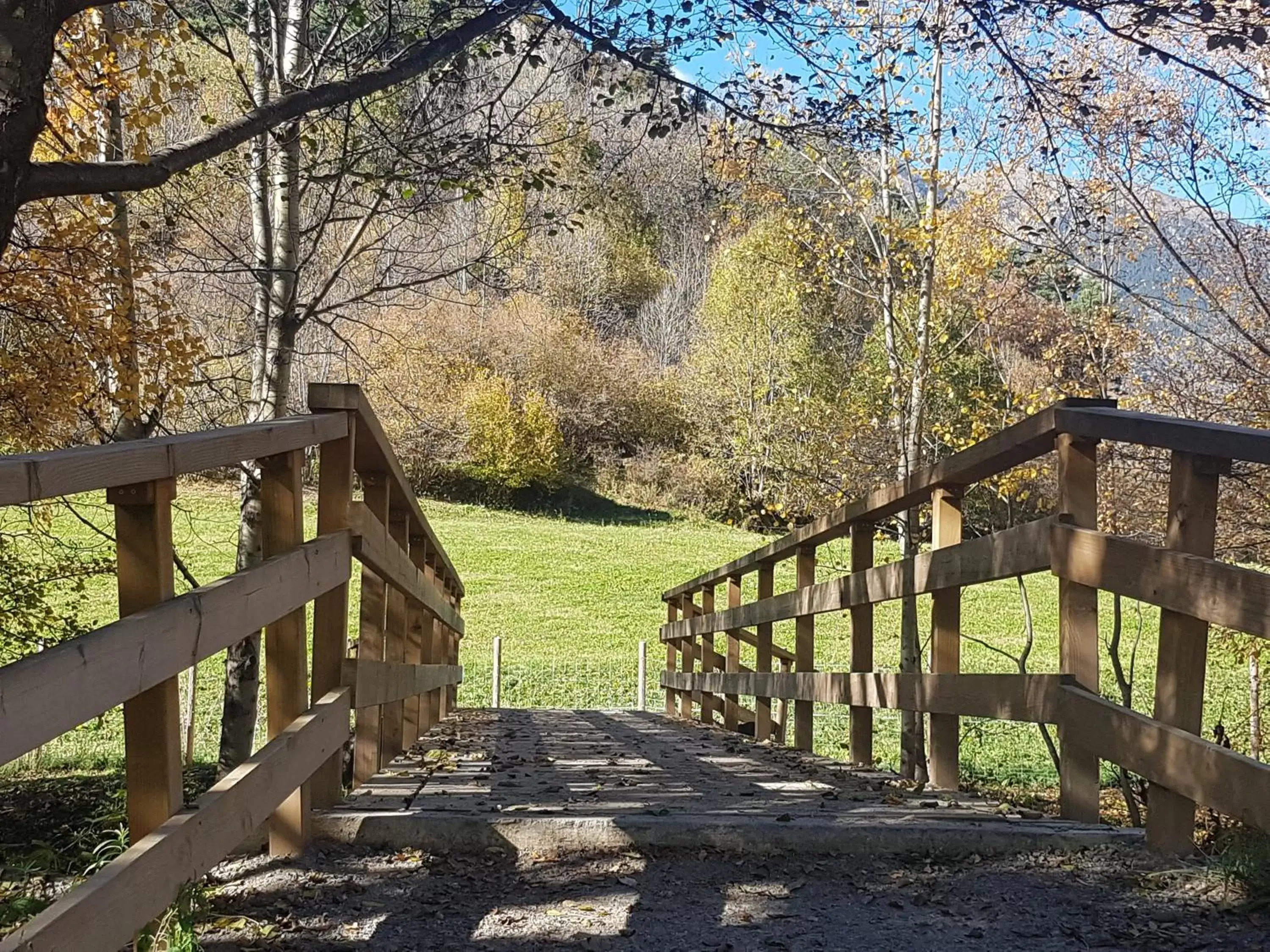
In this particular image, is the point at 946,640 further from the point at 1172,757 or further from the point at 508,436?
the point at 508,436

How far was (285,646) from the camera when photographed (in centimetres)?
291

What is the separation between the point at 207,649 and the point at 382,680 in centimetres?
176

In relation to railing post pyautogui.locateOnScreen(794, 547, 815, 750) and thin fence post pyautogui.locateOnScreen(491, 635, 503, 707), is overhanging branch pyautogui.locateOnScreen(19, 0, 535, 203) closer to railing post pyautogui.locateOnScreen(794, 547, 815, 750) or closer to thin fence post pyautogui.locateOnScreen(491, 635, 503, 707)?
railing post pyautogui.locateOnScreen(794, 547, 815, 750)

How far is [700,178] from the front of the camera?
279 inches

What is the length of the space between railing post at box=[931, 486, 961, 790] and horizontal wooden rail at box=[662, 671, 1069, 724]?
10cm

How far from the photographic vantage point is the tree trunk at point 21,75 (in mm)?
3086

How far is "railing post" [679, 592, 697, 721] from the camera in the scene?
34.1 feet

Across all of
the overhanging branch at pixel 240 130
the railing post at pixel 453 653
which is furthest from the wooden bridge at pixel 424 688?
the railing post at pixel 453 653

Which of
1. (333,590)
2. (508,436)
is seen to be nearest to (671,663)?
(333,590)

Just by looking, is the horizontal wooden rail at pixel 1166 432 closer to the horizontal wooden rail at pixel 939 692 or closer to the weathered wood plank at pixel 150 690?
the horizontal wooden rail at pixel 939 692

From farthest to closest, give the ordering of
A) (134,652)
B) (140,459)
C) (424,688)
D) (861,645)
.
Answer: (424,688) < (861,645) < (140,459) < (134,652)

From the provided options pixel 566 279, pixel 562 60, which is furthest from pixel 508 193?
pixel 566 279

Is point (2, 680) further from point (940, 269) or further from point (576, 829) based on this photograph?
point (940, 269)

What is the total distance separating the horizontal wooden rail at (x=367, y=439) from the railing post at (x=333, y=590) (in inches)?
2.5
